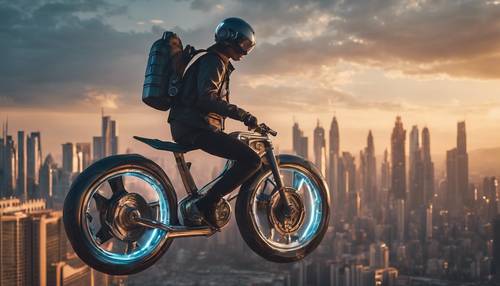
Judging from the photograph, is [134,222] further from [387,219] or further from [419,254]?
[387,219]

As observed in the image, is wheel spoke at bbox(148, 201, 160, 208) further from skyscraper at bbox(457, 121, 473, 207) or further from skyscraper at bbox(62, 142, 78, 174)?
skyscraper at bbox(457, 121, 473, 207)

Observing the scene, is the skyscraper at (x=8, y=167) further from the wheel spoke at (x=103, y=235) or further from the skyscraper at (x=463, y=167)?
the wheel spoke at (x=103, y=235)

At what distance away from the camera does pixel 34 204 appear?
53.0m

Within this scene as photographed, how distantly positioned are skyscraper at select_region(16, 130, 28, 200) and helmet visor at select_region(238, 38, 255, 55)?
64.8 m

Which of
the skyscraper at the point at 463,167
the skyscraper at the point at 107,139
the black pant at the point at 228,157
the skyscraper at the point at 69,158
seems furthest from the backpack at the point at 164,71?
the skyscraper at the point at 463,167

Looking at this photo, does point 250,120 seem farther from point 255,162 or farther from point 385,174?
point 385,174

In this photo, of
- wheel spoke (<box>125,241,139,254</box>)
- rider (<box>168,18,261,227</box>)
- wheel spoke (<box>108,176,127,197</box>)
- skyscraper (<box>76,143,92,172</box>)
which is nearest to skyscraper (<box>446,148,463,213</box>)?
skyscraper (<box>76,143,92,172</box>)

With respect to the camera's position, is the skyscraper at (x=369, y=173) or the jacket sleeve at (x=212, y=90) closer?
the jacket sleeve at (x=212, y=90)

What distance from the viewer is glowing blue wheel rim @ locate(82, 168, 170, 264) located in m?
4.23

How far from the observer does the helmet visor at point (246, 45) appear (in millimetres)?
4648

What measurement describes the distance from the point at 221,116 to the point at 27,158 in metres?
73.7

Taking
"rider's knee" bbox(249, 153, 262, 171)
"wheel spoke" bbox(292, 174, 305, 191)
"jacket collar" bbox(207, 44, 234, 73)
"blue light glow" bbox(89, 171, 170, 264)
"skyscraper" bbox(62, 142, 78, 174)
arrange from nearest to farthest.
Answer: "blue light glow" bbox(89, 171, 170, 264)
"jacket collar" bbox(207, 44, 234, 73)
"rider's knee" bbox(249, 153, 262, 171)
"wheel spoke" bbox(292, 174, 305, 191)
"skyscraper" bbox(62, 142, 78, 174)

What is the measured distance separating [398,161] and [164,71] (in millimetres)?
103945

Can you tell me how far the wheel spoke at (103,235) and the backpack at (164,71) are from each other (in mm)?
956
